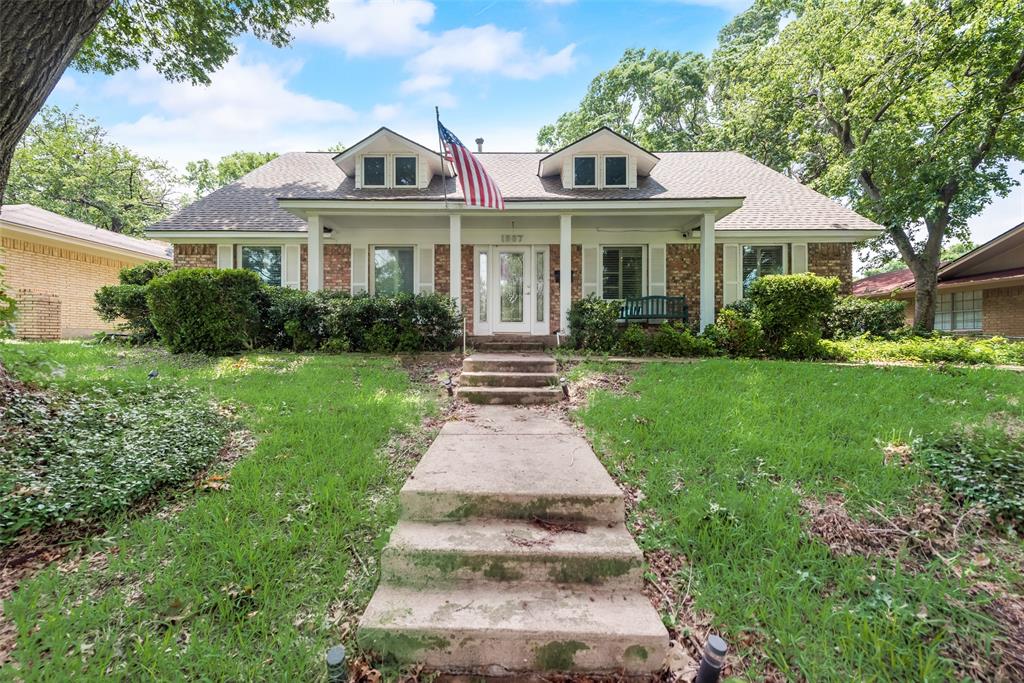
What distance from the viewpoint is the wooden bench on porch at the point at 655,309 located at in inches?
346

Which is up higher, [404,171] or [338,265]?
[404,171]

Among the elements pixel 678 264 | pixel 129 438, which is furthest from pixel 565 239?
pixel 129 438

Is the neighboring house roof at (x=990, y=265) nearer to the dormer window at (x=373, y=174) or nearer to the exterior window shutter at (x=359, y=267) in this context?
the dormer window at (x=373, y=174)

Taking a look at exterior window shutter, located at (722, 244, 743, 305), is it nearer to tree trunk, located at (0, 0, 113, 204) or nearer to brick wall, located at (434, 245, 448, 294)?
brick wall, located at (434, 245, 448, 294)

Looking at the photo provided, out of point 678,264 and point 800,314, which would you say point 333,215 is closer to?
point 678,264

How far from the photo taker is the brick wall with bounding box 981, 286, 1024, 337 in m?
12.9

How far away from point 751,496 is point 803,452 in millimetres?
977

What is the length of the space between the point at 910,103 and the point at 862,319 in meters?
6.20

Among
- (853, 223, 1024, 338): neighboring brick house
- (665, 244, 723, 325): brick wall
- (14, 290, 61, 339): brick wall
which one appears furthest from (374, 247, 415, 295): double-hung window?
(853, 223, 1024, 338): neighboring brick house

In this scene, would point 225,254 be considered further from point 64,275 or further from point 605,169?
point 605,169

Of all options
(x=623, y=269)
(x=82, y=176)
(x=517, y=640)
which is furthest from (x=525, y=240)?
(x=82, y=176)

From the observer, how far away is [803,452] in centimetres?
321

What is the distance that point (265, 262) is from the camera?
1100 centimetres

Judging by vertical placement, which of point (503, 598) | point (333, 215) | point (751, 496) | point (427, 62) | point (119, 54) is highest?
point (119, 54)
